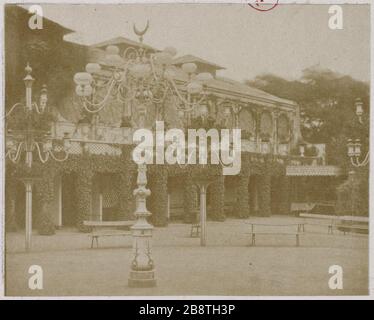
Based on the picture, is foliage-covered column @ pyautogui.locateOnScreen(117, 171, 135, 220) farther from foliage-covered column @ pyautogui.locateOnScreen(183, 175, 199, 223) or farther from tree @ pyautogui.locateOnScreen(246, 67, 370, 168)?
tree @ pyautogui.locateOnScreen(246, 67, 370, 168)

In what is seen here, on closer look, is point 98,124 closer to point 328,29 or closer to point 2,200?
point 2,200

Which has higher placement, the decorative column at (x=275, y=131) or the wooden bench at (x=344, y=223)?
the decorative column at (x=275, y=131)

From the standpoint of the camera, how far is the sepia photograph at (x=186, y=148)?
9.95 m

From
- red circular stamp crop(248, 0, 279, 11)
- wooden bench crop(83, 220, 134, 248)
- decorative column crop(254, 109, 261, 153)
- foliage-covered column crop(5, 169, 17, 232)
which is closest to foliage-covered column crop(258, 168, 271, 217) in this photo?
decorative column crop(254, 109, 261, 153)

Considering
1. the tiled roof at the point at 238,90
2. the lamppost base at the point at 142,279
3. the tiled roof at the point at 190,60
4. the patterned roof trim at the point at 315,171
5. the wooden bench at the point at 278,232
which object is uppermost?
the tiled roof at the point at 190,60

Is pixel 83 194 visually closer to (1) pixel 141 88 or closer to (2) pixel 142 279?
(2) pixel 142 279

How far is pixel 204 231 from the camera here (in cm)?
1067

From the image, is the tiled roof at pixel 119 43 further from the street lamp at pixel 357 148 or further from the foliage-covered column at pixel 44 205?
the street lamp at pixel 357 148

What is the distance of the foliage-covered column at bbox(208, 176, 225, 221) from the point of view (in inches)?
432

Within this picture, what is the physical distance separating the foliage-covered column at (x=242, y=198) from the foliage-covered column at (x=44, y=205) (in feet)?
10.6

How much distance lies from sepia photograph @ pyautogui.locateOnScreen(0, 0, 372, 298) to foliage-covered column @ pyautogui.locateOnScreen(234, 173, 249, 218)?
5cm

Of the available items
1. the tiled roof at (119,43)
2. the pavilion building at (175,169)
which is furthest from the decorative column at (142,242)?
the tiled roof at (119,43)

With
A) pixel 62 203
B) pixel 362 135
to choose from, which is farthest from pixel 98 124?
pixel 362 135

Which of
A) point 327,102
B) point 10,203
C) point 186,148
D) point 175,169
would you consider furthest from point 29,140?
point 327,102
